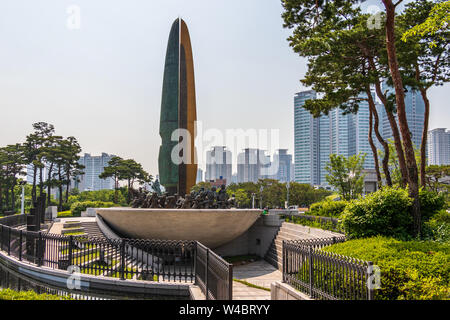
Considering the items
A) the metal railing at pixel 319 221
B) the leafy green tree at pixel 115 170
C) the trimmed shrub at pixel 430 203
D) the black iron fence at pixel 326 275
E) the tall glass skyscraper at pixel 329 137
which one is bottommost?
the metal railing at pixel 319 221

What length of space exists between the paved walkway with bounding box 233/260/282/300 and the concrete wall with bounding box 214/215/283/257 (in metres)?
1.43

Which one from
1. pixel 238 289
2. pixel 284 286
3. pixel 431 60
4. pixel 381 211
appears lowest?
pixel 238 289

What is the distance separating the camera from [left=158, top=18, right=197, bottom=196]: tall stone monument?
79.7ft

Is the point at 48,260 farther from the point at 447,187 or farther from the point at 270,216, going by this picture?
the point at 447,187

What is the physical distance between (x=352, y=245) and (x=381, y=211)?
208cm

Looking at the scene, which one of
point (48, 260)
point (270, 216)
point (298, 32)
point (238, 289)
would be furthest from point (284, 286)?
point (298, 32)

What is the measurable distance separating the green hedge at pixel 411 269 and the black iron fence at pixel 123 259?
8.87ft

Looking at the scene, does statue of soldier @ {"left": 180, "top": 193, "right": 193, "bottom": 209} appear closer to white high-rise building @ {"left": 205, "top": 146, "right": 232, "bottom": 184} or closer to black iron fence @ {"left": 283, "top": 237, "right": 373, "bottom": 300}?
black iron fence @ {"left": 283, "top": 237, "right": 373, "bottom": 300}

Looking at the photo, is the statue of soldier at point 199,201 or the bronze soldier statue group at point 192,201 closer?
the statue of soldier at point 199,201

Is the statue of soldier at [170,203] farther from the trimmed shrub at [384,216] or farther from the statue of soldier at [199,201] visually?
the trimmed shrub at [384,216]

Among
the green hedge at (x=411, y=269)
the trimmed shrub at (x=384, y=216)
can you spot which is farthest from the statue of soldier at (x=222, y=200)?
the green hedge at (x=411, y=269)

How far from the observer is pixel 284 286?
7.49 m

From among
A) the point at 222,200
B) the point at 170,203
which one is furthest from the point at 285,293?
the point at 170,203

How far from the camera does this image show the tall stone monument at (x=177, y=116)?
2428cm
